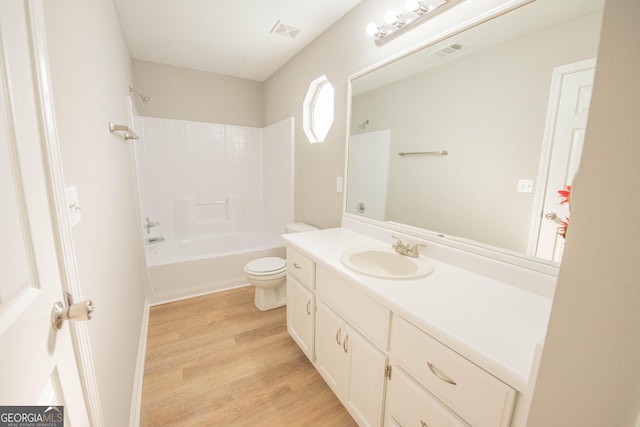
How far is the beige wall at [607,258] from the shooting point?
306mm

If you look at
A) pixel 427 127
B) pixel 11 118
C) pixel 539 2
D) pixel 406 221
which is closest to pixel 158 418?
pixel 11 118

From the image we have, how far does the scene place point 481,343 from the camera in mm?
688

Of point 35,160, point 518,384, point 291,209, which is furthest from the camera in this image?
point 291,209

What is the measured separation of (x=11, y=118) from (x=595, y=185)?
2.92ft

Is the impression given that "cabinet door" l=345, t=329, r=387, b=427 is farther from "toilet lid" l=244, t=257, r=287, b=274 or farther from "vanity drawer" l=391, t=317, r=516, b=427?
"toilet lid" l=244, t=257, r=287, b=274

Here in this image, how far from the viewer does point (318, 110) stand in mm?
2383

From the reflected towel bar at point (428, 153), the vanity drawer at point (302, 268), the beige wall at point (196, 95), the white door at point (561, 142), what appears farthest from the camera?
the beige wall at point (196, 95)

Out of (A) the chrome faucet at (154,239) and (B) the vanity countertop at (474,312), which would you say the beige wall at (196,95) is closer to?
(A) the chrome faucet at (154,239)

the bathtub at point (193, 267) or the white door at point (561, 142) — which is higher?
the white door at point (561, 142)

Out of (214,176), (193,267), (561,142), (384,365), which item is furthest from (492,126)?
(214,176)

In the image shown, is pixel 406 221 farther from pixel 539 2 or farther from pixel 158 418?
pixel 158 418

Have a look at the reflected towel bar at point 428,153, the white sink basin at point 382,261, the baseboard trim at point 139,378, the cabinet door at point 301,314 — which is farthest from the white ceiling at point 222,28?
the baseboard trim at point 139,378

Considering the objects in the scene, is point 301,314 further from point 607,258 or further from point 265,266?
point 607,258

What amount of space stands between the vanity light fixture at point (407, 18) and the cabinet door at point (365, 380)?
1.57 metres
